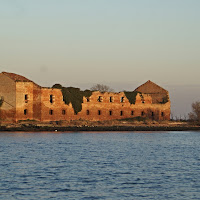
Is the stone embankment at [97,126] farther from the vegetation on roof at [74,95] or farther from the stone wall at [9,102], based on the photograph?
the vegetation on roof at [74,95]

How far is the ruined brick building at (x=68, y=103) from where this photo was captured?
2212 inches

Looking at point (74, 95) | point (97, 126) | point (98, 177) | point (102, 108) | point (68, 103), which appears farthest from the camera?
point (102, 108)

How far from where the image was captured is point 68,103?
60219mm

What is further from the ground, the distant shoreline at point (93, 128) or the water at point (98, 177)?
the distant shoreline at point (93, 128)

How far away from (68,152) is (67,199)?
52.1 ft

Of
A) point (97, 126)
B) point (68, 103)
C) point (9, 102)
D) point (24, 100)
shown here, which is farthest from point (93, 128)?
point (9, 102)

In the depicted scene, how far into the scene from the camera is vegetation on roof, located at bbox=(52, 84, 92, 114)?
198 feet

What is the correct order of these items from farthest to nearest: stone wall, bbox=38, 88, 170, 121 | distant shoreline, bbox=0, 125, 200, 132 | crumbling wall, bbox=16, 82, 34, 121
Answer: stone wall, bbox=38, 88, 170, 121 < crumbling wall, bbox=16, 82, 34, 121 < distant shoreline, bbox=0, 125, 200, 132

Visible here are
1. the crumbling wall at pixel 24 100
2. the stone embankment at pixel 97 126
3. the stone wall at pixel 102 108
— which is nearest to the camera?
the stone embankment at pixel 97 126

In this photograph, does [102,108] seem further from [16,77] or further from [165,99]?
[16,77]

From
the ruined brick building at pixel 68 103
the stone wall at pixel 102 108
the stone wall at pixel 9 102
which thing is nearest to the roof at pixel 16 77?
the ruined brick building at pixel 68 103

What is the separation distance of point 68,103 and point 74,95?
1762 mm

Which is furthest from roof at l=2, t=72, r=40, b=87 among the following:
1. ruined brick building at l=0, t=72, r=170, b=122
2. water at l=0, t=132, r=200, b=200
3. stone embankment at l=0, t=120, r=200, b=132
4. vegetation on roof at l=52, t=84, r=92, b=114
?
water at l=0, t=132, r=200, b=200

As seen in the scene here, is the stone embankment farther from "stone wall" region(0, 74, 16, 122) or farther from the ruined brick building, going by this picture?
"stone wall" region(0, 74, 16, 122)
